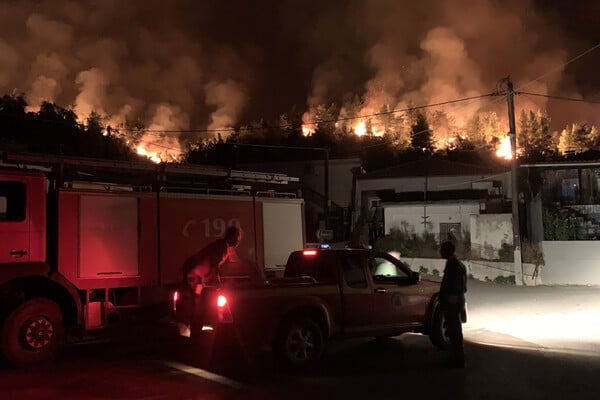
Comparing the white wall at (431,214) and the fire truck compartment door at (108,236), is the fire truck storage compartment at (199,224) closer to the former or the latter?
the fire truck compartment door at (108,236)

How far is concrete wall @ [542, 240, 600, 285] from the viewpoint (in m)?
20.1

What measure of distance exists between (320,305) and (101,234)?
3.71m

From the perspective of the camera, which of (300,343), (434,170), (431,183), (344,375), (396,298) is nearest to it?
(344,375)

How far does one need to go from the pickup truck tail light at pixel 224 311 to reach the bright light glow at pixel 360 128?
61329mm

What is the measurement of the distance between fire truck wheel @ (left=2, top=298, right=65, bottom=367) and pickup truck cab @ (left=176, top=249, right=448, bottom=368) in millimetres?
1833

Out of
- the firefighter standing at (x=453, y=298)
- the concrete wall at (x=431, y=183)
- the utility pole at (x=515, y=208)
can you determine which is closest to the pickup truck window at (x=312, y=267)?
the firefighter standing at (x=453, y=298)

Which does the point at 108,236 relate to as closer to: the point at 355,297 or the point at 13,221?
the point at 13,221

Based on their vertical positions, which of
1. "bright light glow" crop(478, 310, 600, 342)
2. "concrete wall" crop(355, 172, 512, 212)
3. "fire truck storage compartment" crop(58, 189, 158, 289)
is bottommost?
"bright light glow" crop(478, 310, 600, 342)

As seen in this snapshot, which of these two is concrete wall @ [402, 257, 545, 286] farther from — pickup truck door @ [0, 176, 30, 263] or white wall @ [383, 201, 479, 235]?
pickup truck door @ [0, 176, 30, 263]

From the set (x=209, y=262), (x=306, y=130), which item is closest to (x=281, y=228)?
(x=209, y=262)

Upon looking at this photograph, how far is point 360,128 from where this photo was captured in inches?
2746

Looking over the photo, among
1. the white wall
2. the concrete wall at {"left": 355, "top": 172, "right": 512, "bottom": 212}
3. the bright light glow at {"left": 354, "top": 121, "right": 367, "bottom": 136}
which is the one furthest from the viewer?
the bright light glow at {"left": 354, "top": 121, "right": 367, "bottom": 136}

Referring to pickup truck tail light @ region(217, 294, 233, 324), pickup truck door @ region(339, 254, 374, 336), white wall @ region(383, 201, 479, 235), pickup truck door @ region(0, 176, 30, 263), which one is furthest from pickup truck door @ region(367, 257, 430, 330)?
white wall @ region(383, 201, 479, 235)

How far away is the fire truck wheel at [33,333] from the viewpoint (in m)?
7.66
